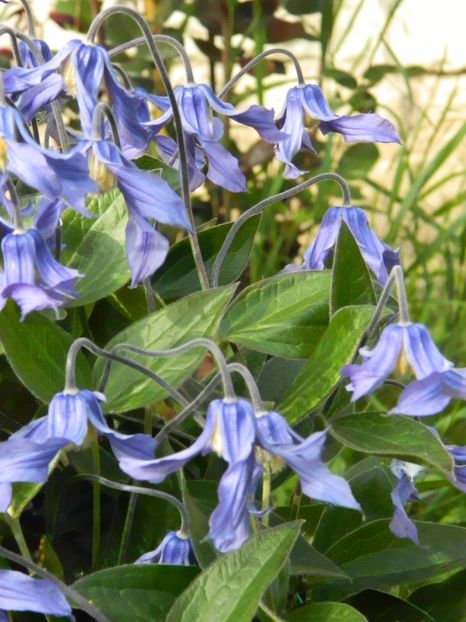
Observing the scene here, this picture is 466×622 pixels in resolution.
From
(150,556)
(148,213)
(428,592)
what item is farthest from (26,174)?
(428,592)

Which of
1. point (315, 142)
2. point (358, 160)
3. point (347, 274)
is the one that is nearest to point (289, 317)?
point (347, 274)

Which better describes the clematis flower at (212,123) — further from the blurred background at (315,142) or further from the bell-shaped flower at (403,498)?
the blurred background at (315,142)

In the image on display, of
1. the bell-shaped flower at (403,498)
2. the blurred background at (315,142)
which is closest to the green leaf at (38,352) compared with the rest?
the bell-shaped flower at (403,498)

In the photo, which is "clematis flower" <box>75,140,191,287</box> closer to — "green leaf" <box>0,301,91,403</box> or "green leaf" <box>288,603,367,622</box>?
"green leaf" <box>0,301,91,403</box>

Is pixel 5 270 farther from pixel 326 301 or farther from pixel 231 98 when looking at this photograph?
pixel 231 98

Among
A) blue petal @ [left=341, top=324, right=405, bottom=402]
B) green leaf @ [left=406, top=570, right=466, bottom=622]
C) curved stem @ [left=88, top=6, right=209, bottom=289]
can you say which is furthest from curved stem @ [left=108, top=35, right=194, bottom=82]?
green leaf @ [left=406, top=570, right=466, bottom=622]
